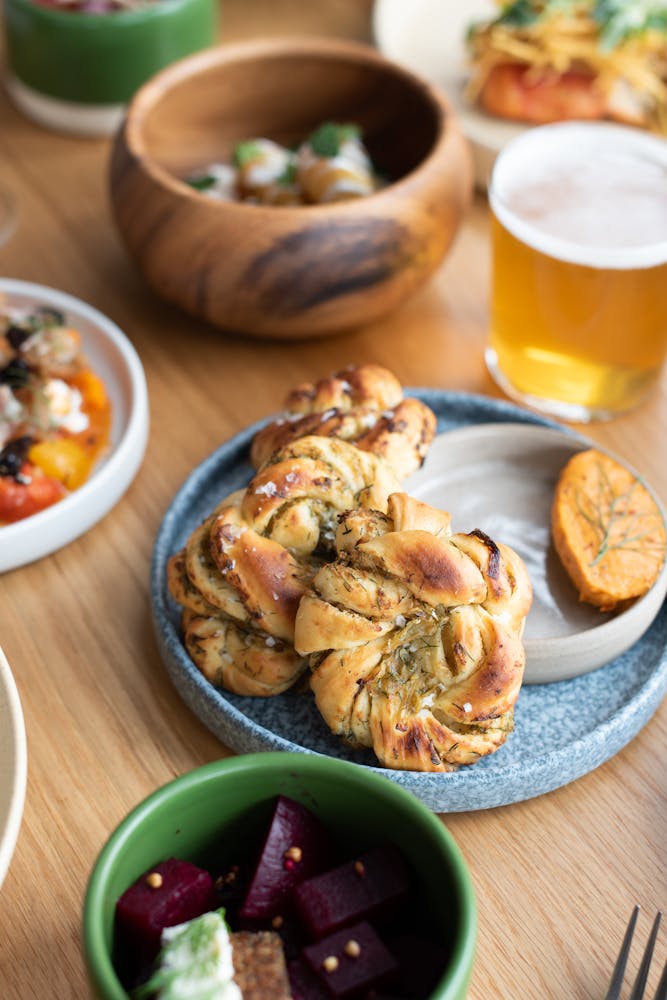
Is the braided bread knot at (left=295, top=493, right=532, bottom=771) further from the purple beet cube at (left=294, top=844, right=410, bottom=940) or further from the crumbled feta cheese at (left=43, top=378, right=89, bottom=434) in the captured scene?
the crumbled feta cheese at (left=43, top=378, right=89, bottom=434)

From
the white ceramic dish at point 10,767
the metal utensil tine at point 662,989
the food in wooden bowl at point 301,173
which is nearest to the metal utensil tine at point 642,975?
the metal utensil tine at point 662,989

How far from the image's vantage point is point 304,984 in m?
0.67

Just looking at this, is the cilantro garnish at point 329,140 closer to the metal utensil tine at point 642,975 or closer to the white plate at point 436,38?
the white plate at point 436,38

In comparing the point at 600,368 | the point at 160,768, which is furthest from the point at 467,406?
the point at 160,768

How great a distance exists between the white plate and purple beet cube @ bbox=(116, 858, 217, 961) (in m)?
1.20

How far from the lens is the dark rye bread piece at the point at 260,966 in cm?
65

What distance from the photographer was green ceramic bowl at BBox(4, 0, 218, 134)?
62.4 inches

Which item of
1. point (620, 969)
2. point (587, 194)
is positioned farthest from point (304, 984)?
point (587, 194)

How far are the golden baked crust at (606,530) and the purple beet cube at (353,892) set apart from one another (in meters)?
0.34

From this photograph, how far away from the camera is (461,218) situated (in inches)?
51.8

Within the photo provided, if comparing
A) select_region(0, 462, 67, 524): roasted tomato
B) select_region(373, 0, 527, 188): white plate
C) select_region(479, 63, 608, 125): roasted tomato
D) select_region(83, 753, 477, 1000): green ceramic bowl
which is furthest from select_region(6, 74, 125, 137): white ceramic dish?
select_region(83, 753, 477, 1000): green ceramic bowl

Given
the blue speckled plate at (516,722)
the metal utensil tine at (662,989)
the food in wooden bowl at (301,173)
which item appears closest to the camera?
the metal utensil tine at (662,989)

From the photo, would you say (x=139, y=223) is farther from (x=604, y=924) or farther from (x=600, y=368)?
(x=604, y=924)

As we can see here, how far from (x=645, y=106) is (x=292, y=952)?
1309mm
